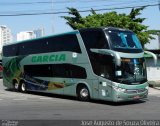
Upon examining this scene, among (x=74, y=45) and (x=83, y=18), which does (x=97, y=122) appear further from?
(x=83, y=18)

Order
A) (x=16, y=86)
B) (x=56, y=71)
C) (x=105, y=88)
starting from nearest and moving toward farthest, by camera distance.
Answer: (x=105, y=88), (x=56, y=71), (x=16, y=86)

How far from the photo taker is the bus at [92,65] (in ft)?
62.3

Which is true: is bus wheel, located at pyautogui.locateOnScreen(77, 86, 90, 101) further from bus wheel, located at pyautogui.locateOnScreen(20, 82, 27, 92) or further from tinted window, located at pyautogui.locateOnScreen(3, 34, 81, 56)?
bus wheel, located at pyautogui.locateOnScreen(20, 82, 27, 92)

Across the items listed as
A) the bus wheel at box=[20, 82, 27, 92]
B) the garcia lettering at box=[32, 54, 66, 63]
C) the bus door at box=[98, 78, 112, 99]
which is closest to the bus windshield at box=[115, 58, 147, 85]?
the bus door at box=[98, 78, 112, 99]

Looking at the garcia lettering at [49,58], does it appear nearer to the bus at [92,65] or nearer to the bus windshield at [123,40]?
the bus at [92,65]

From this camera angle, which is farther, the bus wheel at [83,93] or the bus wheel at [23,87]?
the bus wheel at [23,87]

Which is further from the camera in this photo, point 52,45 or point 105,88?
point 52,45

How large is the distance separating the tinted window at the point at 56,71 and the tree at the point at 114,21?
56.9 ft

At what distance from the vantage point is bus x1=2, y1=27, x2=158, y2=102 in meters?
19.0

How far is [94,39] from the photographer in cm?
1983

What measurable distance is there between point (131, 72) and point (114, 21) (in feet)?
75.9

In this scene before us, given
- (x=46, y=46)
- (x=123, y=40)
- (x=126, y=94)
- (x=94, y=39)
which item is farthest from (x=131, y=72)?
(x=46, y=46)

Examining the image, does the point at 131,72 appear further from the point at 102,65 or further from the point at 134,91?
the point at 102,65

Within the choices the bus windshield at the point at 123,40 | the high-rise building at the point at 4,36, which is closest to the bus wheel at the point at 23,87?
the bus windshield at the point at 123,40
